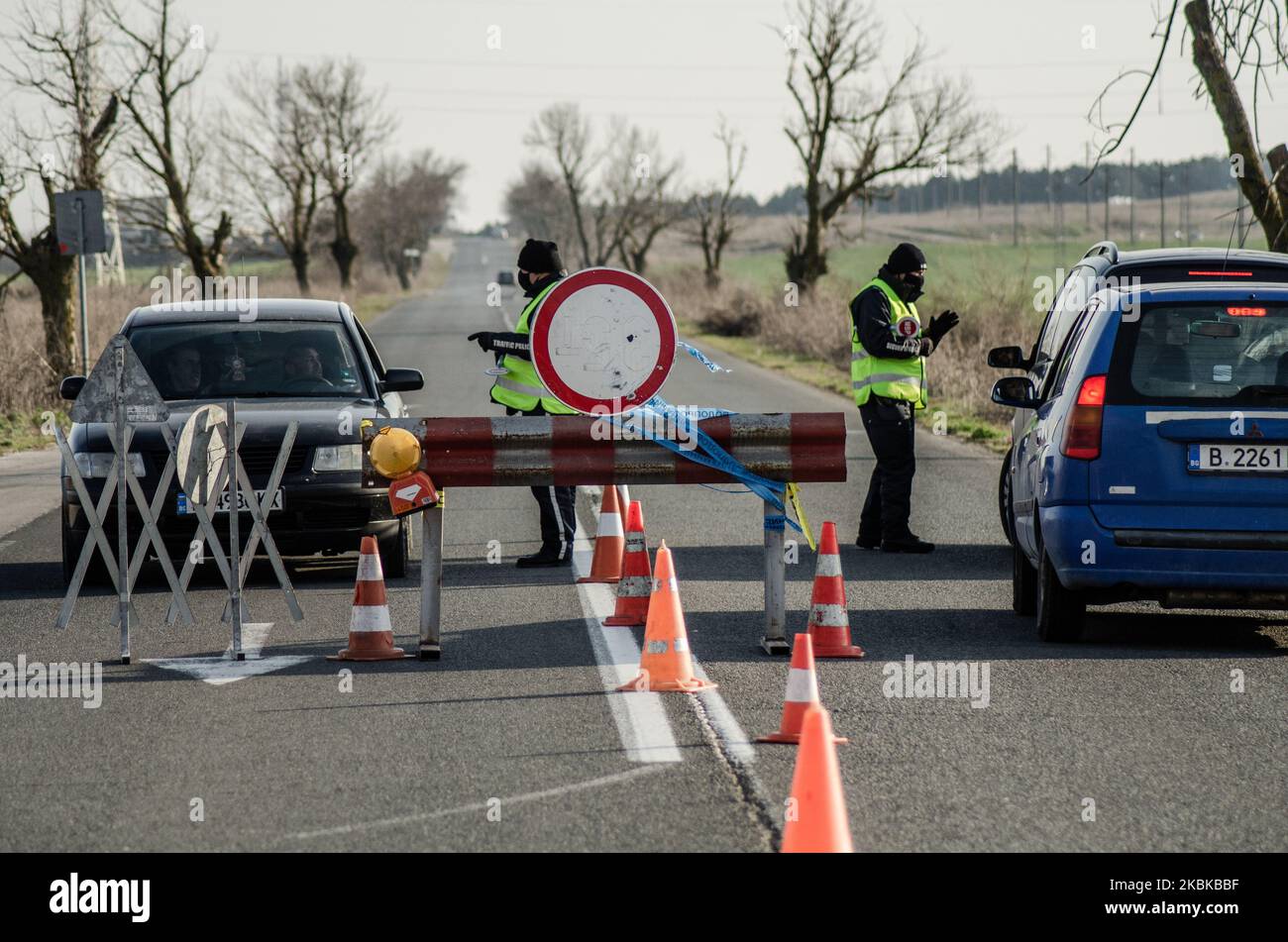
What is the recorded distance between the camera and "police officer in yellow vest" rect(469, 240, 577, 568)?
11.8 meters

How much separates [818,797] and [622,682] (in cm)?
313

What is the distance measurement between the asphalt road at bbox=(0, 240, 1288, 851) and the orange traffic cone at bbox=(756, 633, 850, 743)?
9 cm

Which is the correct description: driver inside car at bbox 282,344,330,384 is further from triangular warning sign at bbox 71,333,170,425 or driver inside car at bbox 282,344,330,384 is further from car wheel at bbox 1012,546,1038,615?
car wheel at bbox 1012,546,1038,615

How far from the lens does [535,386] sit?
12102 mm

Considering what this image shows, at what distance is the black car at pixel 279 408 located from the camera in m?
11.1

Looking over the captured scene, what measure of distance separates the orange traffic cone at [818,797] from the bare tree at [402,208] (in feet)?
341

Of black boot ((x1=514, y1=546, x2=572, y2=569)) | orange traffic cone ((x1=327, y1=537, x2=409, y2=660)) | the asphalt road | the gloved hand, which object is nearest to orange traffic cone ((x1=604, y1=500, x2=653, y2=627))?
the asphalt road

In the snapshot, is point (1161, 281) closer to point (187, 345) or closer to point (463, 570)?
point (463, 570)

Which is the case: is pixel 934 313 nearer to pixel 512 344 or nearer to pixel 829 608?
pixel 512 344

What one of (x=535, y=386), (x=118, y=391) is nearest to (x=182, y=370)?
(x=535, y=386)

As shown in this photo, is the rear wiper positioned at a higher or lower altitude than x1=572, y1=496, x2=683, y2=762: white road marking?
higher

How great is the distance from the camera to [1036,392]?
10461 millimetres

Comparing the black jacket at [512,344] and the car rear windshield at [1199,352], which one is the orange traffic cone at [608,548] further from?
the car rear windshield at [1199,352]
